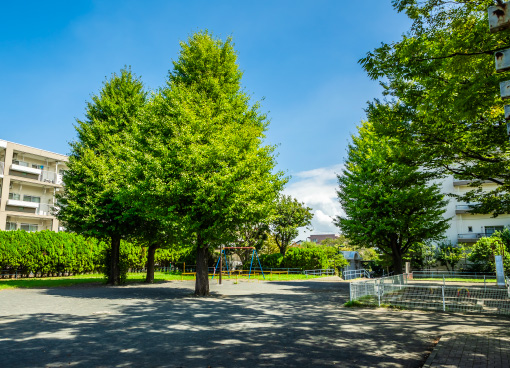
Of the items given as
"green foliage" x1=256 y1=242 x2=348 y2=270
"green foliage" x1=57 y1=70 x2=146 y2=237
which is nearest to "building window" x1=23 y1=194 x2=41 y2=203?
"green foliage" x1=57 y1=70 x2=146 y2=237

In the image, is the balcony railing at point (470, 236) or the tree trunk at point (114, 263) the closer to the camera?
the tree trunk at point (114, 263)

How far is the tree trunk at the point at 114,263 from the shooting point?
72.3 ft

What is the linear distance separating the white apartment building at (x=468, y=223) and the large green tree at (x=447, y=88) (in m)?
29.8

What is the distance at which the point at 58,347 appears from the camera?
662 centimetres

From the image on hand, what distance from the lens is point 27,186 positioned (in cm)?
4078

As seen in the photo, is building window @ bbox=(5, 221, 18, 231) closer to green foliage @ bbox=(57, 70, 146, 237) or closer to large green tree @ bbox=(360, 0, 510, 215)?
green foliage @ bbox=(57, 70, 146, 237)

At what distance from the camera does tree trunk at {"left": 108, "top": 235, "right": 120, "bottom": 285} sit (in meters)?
22.0

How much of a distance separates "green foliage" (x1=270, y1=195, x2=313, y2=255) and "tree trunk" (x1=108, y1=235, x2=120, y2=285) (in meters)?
25.2

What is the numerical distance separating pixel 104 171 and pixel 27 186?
28.4 m

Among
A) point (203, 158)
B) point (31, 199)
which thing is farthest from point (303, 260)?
point (31, 199)

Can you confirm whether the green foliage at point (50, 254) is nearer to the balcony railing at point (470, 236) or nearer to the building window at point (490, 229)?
the balcony railing at point (470, 236)

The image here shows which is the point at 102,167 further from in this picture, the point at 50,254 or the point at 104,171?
the point at 50,254

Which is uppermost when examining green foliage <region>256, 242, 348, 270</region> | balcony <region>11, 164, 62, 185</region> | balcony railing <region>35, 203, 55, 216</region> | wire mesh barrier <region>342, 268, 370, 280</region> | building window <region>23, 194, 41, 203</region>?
balcony <region>11, 164, 62, 185</region>

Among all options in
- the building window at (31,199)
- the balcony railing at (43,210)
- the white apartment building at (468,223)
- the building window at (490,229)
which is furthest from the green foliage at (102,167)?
the building window at (490,229)
